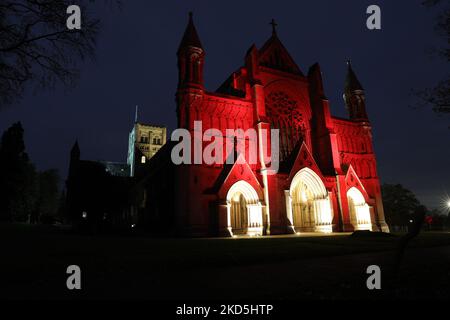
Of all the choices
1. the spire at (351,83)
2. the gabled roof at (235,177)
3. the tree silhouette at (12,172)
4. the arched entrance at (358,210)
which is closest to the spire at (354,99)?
the spire at (351,83)

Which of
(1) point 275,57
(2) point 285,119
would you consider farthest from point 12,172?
(1) point 275,57

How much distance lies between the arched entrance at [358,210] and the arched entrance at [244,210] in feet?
41.5

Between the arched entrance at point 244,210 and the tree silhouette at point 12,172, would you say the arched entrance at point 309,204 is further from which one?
the tree silhouette at point 12,172

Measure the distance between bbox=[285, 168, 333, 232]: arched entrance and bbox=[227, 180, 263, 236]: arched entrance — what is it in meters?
4.63

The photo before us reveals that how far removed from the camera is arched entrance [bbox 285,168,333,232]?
97.8ft

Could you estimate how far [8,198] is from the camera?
4028cm

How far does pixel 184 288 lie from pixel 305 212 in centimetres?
2762

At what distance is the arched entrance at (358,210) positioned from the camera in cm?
3266

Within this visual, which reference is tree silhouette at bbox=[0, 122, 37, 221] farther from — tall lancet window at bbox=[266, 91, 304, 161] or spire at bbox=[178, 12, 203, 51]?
tall lancet window at bbox=[266, 91, 304, 161]

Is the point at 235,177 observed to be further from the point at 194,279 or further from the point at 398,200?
the point at 398,200

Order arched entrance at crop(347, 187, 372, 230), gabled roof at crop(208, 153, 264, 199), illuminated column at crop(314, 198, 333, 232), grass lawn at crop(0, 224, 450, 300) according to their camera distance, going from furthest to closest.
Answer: arched entrance at crop(347, 187, 372, 230) < illuminated column at crop(314, 198, 333, 232) < gabled roof at crop(208, 153, 264, 199) < grass lawn at crop(0, 224, 450, 300)

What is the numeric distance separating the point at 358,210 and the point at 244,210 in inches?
572

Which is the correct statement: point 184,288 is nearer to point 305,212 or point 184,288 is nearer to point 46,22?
point 46,22

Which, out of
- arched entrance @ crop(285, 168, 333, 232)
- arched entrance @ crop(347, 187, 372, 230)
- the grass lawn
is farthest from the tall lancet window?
the grass lawn
